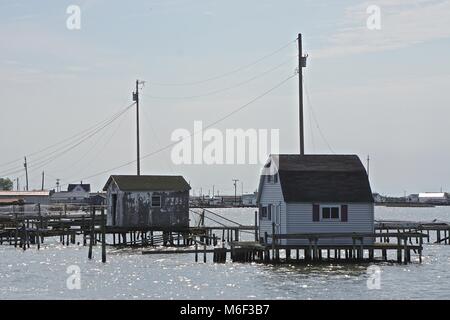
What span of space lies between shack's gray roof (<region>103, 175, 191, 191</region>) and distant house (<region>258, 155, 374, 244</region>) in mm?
16463

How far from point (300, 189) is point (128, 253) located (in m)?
18.7

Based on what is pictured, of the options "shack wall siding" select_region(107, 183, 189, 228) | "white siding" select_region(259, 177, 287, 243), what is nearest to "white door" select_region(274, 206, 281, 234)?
"white siding" select_region(259, 177, 287, 243)

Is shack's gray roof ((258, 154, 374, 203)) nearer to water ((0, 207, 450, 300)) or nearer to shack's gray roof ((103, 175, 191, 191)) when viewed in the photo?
water ((0, 207, 450, 300))

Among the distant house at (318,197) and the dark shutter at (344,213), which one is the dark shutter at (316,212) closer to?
the distant house at (318,197)

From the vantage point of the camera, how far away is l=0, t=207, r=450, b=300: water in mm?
39688

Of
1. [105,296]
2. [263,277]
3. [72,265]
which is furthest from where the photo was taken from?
[72,265]

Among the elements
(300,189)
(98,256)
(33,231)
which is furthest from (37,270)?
(33,231)

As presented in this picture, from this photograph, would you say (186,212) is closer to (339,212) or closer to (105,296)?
(339,212)

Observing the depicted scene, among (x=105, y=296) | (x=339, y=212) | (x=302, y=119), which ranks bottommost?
(x=105, y=296)

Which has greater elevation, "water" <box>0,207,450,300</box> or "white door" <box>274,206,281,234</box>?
"white door" <box>274,206,281,234</box>

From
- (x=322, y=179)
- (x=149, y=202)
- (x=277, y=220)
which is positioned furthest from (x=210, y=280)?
(x=149, y=202)
